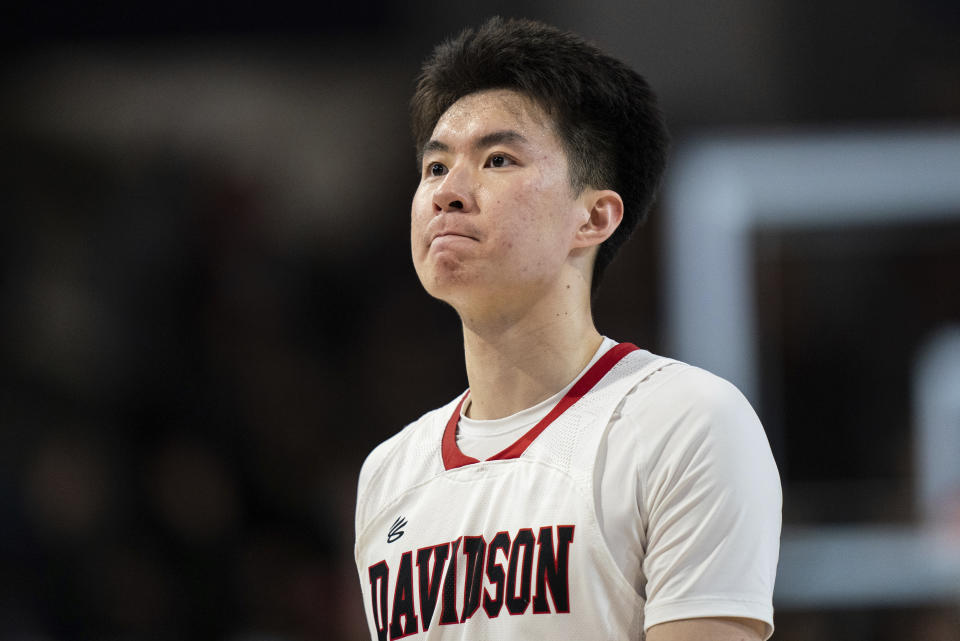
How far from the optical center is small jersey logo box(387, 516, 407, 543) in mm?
2850

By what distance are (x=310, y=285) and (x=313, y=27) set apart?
5.27 feet

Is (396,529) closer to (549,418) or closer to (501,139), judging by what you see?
(549,418)

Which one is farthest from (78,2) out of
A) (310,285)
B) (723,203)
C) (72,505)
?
(723,203)

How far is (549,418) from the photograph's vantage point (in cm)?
272

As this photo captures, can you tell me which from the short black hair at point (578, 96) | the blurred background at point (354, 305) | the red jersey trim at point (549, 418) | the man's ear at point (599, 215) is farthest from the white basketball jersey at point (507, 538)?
the blurred background at point (354, 305)

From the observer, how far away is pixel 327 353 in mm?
7859

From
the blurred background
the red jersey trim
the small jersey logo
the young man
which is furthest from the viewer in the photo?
the blurred background

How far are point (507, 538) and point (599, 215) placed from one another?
79 centimetres

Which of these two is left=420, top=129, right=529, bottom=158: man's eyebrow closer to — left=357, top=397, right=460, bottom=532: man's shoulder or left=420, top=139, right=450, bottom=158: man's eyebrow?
left=420, top=139, right=450, bottom=158: man's eyebrow

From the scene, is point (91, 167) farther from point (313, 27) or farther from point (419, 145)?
point (419, 145)

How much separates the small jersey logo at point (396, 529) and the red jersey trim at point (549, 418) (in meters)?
0.16

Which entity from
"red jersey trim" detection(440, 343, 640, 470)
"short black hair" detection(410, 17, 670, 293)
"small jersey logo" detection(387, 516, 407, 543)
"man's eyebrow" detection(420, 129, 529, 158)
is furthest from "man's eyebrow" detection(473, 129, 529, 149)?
"small jersey logo" detection(387, 516, 407, 543)

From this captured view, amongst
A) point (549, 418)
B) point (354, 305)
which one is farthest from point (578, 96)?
point (354, 305)

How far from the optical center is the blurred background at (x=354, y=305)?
704 centimetres
